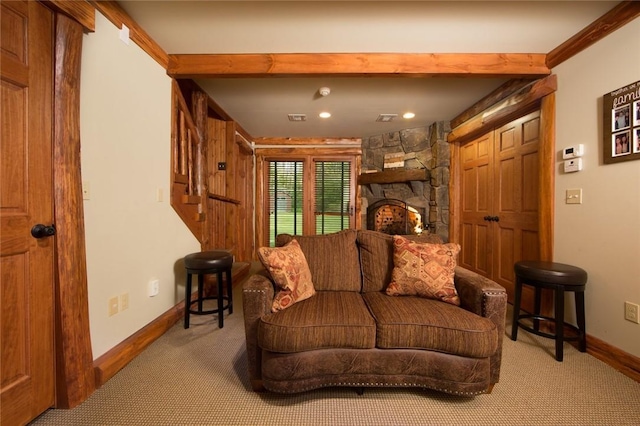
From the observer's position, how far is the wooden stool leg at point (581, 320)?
1.79 m

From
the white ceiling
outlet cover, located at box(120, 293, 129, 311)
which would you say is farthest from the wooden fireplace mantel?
outlet cover, located at box(120, 293, 129, 311)

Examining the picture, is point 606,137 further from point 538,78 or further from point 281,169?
point 281,169

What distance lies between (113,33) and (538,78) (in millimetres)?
3201

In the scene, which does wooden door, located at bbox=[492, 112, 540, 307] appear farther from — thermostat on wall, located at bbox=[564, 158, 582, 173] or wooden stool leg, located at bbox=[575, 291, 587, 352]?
wooden stool leg, located at bbox=[575, 291, 587, 352]

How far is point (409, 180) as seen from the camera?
4.00 metres

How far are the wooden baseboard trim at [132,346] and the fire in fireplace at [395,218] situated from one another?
3198mm

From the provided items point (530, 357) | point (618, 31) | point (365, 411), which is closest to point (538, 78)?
point (618, 31)

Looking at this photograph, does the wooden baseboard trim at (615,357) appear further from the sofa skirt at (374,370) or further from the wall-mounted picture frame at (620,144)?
the wall-mounted picture frame at (620,144)

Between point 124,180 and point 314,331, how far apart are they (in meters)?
1.55

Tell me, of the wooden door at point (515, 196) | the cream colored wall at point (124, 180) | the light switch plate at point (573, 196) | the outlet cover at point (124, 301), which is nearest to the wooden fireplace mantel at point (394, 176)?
the wooden door at point (515, 196)

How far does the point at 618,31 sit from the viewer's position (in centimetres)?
167

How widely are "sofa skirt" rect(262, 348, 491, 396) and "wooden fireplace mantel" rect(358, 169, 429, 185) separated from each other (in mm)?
2967

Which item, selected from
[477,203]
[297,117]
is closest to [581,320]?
[477,203]

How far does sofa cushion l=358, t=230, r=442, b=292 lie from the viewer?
1840 millimetres
